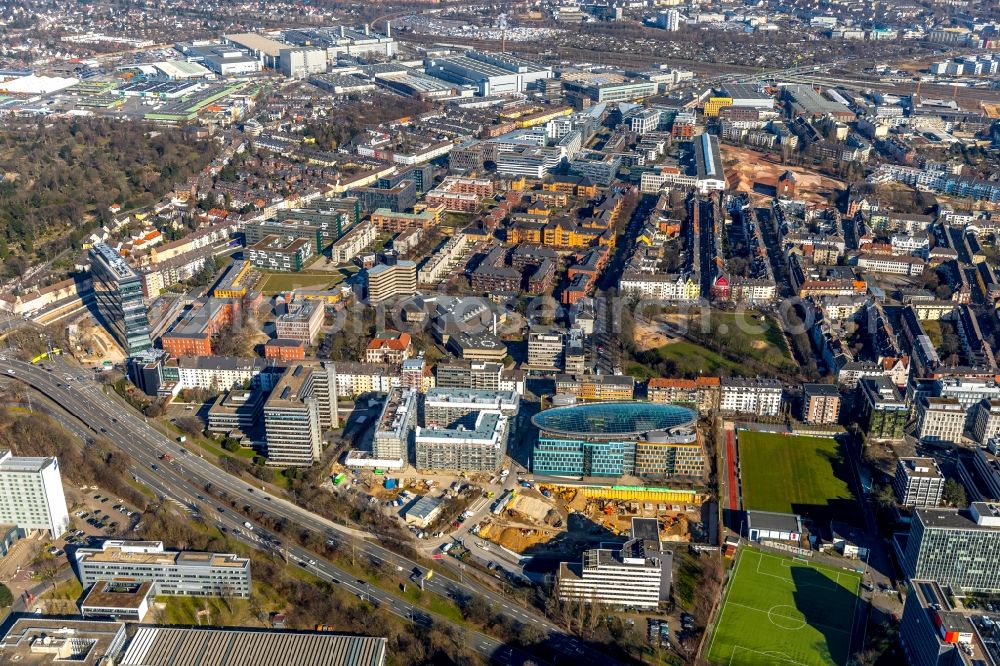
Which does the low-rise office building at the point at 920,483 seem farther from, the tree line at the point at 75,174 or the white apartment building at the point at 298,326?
the tree line at the point at 75,174

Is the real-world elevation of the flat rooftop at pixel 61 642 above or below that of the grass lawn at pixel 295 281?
below

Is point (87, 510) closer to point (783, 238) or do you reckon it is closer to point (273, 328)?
point (273, 328)

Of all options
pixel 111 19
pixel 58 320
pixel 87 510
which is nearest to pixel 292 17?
pixel 111 19

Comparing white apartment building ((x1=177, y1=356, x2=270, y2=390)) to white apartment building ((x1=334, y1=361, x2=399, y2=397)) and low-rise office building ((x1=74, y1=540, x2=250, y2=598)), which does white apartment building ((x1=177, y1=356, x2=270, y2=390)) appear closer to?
white apartment building ((x1=334, y1=361, x2=399, y2=397))

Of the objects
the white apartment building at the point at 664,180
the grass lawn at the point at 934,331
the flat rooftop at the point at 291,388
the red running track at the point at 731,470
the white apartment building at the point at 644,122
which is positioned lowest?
the red running track at the point at 731,470

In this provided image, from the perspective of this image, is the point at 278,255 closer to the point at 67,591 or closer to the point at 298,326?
the point at 298,326

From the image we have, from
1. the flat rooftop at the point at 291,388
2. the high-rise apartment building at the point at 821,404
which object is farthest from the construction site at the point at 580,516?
the flat rooftop at the point at 291,388

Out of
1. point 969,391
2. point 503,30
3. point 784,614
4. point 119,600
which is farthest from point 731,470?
point 503,30

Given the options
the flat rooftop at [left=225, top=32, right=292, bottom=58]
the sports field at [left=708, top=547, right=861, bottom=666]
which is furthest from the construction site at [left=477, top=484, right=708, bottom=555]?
the flat rooftop at [left=225, top=32, right=292, bottom=58]
